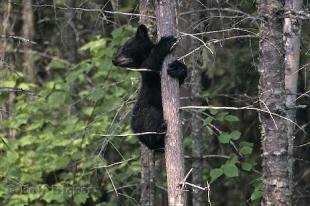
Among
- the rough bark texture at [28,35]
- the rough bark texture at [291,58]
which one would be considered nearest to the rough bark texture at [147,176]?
the rough bark texture at [291,58]

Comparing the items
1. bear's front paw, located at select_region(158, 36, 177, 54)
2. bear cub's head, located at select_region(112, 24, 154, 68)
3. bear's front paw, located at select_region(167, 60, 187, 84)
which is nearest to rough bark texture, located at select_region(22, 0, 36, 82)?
bear cub's head, located at select_region(112, 24, 154, 68)

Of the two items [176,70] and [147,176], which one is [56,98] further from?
[176,70]

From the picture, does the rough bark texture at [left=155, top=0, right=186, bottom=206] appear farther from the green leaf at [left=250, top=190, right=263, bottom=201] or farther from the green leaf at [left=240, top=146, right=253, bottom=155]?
the green leaf at [left=240, top=146, right=253, bottom=155]

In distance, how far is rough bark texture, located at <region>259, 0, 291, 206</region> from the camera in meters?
5.77

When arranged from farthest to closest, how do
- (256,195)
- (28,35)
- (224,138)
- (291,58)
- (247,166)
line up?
(28,35) < (247,166) < (224,138) < (291,58) < (256,195)

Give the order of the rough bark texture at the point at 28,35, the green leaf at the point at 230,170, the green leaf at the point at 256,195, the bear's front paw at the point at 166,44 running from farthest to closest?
the rough bark texture at the point at 28,35
the green leaf at the point at 230,170
the green leaf at the point at 256,195
the bear's front paw at the point at 166,44

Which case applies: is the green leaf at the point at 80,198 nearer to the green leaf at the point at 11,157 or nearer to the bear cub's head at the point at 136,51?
the green leaf at the point at 11,157

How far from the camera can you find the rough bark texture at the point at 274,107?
5.77m

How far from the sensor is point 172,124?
5539 mm

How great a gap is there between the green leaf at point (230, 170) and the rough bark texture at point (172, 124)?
6.31 ft

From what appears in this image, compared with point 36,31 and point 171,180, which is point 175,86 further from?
point 36,31

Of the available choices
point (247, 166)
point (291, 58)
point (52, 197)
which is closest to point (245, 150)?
point (247, 166)

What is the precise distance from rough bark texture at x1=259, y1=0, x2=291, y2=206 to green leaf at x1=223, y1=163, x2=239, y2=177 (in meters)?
1.51

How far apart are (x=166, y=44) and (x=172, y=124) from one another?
72 cm
